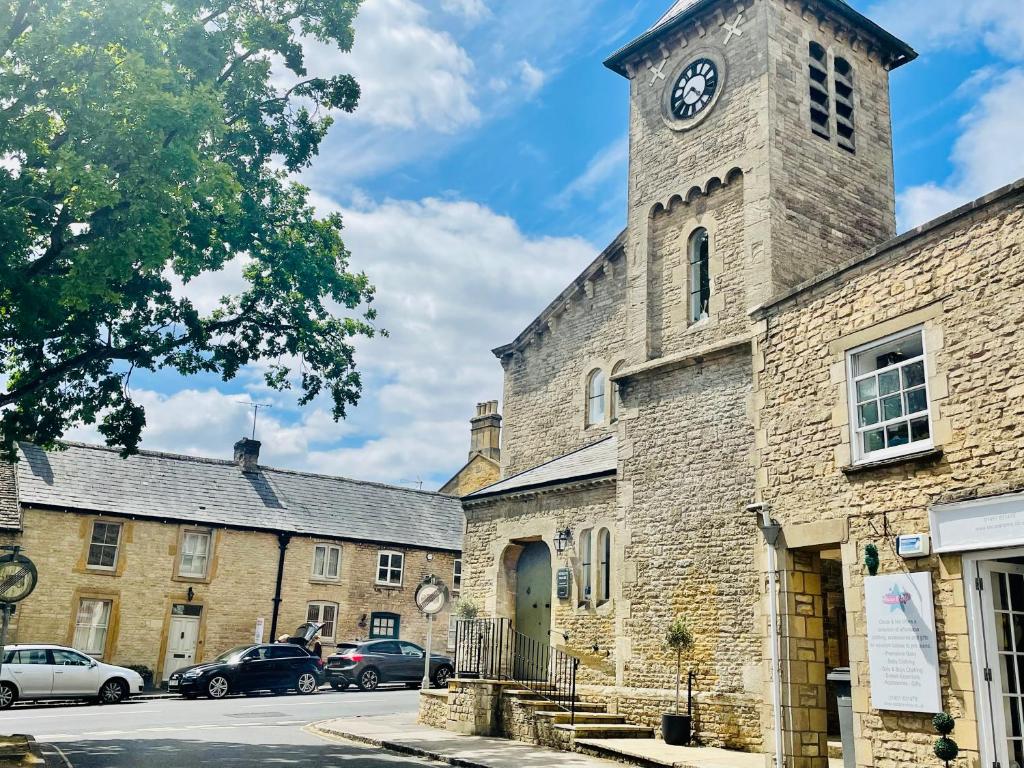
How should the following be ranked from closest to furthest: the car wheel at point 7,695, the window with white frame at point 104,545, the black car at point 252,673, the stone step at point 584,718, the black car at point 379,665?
the stone step at point 584,718, the car wheel at point 7,695, the black car at point 252,673, the black car at point 379,665, the window with white frame at point 104,545

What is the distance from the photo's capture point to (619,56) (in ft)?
62.1

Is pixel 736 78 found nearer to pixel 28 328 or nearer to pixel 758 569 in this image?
pixel 758 569

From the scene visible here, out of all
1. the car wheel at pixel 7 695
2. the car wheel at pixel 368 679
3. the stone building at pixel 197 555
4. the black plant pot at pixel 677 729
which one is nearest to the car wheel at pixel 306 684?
the car wheel at pixel 368 679

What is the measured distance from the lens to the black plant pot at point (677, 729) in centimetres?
1368

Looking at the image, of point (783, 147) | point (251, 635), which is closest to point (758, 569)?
point (783, 147)

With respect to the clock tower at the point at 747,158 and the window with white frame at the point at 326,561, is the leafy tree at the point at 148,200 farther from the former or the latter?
the window with white frame at the point at 326,561

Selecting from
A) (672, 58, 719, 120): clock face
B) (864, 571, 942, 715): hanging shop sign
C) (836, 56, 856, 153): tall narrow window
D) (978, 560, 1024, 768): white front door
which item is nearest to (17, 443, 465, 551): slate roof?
(672, 58, 719, 120): clock face

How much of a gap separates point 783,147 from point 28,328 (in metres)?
12.1

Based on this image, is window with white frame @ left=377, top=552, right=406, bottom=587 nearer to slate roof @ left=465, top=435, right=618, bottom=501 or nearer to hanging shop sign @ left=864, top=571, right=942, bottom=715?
slate roof @ left=465, top=435, right=618, bottom=501

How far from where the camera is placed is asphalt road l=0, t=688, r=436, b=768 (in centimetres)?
1191

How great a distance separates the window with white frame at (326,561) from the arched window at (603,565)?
1756cm

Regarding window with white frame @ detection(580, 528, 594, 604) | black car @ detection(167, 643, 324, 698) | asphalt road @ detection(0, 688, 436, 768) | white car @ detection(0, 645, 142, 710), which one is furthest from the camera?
black car @ detection(167, 643, 324, 698)

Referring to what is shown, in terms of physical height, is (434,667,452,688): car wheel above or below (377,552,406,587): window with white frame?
below

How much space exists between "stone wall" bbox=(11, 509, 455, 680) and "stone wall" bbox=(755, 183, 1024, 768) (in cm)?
2267
